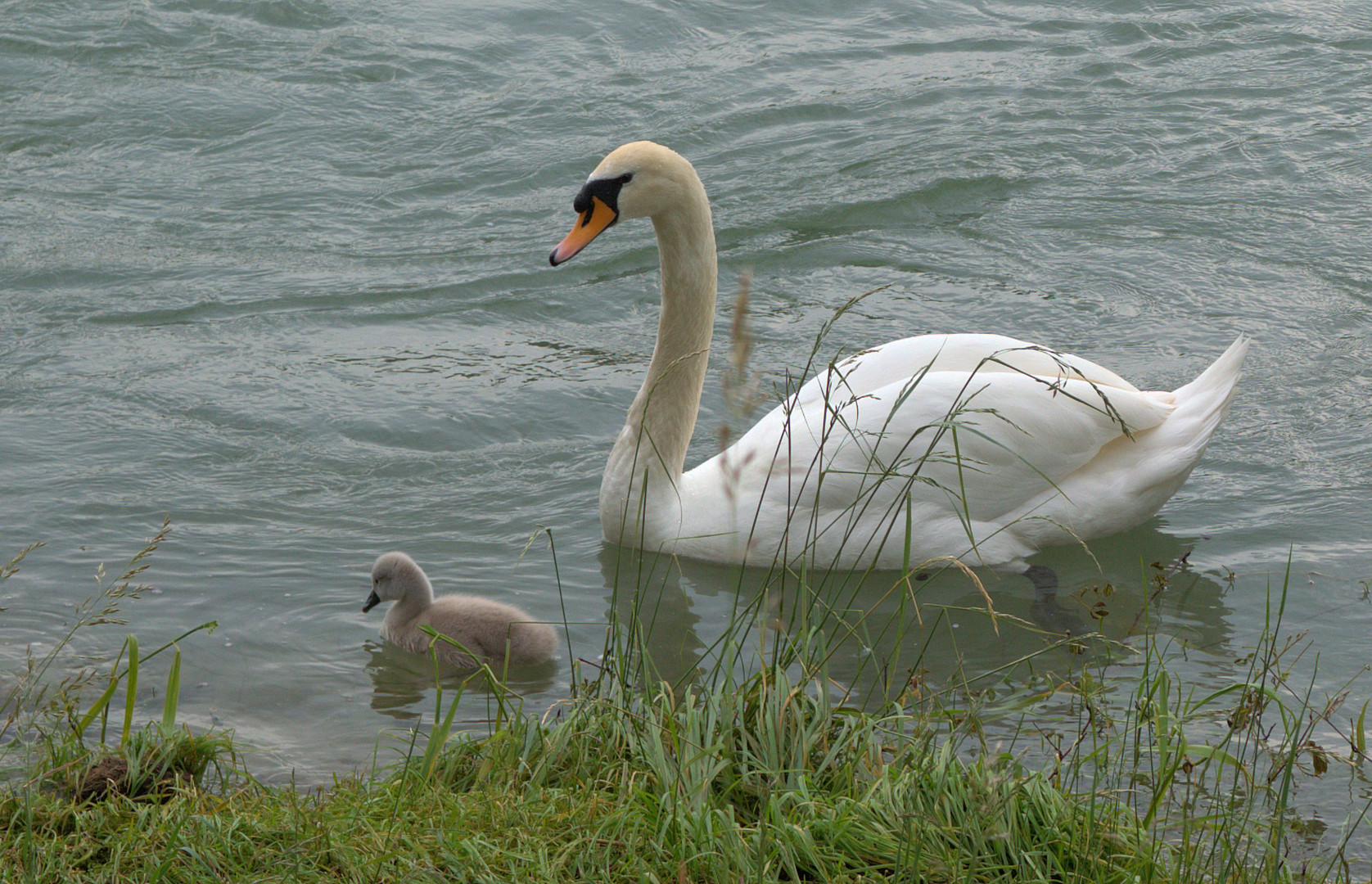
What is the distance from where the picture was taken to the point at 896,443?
188 inches

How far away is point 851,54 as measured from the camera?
11602 millimetres

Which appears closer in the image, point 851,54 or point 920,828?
point 920,828

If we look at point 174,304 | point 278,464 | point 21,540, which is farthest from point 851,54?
point 21,540

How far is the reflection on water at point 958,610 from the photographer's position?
14.6 feet

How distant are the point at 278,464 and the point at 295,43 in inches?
259

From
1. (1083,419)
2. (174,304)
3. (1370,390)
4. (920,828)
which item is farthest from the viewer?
(174,304)

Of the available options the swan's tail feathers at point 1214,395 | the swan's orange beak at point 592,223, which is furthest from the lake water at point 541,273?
the swan's orange beak at point 592,223

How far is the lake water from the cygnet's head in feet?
0.60

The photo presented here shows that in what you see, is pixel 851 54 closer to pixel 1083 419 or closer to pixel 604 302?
pixel 604 302

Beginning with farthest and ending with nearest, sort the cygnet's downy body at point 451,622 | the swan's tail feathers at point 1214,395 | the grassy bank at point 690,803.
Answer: the swan's tail feathers at point 1214,395, the cygnet's downy body at point 451,622, the grassy bank at point 690,803

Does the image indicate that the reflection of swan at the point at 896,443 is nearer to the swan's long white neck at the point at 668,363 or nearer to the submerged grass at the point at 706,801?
the swan's long white neck at the point at 668,363

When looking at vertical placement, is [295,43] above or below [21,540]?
above

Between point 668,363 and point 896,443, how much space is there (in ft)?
3.06

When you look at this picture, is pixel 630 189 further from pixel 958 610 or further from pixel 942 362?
pixel 958 610
